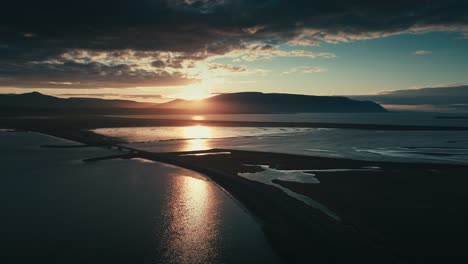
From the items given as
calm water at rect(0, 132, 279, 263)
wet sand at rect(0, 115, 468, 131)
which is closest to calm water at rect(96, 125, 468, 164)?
calm water at rect(0, 132, 279, 263)

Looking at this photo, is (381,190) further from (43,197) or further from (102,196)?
(43,197)

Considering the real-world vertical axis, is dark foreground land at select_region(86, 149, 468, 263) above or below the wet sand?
below

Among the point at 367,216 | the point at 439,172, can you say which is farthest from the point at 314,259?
the point at 439,172

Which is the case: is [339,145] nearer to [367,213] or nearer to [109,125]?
[367,213]

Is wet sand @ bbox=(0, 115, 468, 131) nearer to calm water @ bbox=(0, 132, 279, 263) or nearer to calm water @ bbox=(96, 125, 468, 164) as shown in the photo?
calm water @ bbox=(96, 125, 468, 164)

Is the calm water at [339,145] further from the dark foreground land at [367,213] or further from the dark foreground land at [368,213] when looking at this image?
the dark foreground land at [368,213]

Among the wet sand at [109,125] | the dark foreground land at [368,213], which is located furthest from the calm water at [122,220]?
the wet sand at [109,125]
